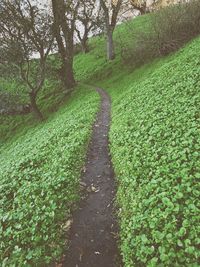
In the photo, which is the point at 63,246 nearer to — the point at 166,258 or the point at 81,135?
the point at 166,258

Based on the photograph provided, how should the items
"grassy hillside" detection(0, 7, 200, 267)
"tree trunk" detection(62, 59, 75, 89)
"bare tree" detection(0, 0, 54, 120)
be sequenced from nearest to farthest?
1. "grassy hillside" detection(0, 7, 200, 267)
2. "bare tree" detection(0, 0, 54, 120)
3. "tree trunk" detection(62, 59, 75, 89)

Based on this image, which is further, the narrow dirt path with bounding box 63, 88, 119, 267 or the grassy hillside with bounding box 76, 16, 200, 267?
the narrow dirt path with bounding box 63, 88, 119, 267

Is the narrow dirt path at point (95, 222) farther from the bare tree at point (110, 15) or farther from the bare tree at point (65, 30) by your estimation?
the bare tree at point (110, 15)

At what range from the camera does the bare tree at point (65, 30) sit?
102 ft

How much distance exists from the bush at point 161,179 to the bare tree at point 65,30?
20.5 meters

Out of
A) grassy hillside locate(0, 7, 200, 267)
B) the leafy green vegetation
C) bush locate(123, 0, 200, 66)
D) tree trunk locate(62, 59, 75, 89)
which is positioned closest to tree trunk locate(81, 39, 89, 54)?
tree trunk locate(62, 59, 75, 89)

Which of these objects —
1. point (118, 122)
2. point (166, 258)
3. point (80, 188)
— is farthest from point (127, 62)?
point (166, 258)

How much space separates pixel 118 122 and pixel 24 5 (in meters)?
17.6

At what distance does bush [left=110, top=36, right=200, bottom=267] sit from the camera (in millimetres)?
6336

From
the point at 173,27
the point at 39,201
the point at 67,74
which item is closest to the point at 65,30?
the point at 67,74

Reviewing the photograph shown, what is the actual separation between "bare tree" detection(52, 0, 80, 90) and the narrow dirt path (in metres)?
22.6

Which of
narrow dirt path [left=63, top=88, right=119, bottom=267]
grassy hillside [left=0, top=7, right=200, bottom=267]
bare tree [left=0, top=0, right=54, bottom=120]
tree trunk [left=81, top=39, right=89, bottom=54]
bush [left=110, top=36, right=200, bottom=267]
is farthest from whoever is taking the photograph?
tree trunk [left=81, top=39, right=89, bottom=54]

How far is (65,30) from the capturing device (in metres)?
33.7

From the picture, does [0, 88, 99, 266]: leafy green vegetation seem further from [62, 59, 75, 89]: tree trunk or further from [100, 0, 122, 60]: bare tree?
[100, 0, 122, 60]: bare tree
